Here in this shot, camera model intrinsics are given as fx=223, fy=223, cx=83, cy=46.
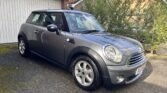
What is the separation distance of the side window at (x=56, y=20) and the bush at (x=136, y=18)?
3267 millimetres

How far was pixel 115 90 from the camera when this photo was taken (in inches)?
185

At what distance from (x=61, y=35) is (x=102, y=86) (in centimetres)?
149

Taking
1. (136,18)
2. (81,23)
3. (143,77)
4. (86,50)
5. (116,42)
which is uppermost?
(81,23)

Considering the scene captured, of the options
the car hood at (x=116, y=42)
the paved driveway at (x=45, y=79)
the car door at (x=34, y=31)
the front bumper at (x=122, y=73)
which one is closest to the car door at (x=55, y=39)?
the car door at (x=34, y=31)

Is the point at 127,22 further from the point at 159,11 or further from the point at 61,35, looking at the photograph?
the point at 61,35

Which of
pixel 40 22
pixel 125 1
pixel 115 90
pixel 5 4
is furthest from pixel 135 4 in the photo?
pixel 5 4

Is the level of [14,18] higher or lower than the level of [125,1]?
lower

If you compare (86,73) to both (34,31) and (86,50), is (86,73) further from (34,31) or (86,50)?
(34,31)

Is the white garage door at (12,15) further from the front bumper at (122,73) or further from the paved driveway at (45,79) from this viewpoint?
the front bumper at (122,73)

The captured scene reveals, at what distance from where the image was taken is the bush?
8211mm

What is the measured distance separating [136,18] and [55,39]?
429 cm

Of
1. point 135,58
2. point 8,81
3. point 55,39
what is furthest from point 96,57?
point 8,81

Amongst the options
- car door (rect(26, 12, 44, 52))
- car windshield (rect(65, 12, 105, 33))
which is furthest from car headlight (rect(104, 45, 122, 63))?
car door (rect(26, 12, 44, 52))

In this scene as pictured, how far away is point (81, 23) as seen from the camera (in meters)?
5.46
